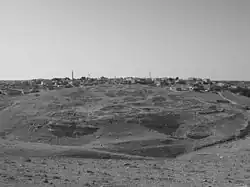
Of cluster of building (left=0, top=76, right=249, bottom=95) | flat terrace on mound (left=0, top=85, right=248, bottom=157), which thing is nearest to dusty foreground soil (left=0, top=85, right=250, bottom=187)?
flat terrace on mound (left=0, top=85, right=248, bottom=157)

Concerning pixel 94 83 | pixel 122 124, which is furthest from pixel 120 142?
pixel 94 83

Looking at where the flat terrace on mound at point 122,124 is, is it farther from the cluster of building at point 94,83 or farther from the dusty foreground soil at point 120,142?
the cluster of building at point 94,83

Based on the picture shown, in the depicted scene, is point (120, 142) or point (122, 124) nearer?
point (120, 142)

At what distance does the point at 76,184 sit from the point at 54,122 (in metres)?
15.4

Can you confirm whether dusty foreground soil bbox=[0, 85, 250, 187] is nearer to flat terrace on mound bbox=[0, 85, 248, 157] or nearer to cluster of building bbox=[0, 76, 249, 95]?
flat terrace on mound bbox=[0, 85, 248, 157]

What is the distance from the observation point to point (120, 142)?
19672 millimetres

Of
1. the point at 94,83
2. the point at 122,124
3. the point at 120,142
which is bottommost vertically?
the point at 120,142

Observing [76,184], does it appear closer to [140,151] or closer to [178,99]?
[140,151]

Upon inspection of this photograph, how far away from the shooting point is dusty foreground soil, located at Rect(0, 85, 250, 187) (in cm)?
1030

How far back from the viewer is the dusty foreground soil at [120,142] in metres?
10.3

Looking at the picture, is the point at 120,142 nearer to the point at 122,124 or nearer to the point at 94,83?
the point at 122,124

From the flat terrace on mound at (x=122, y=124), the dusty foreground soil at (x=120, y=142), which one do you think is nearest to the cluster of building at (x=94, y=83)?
the dusty foreground soil at (x=120, y=142)

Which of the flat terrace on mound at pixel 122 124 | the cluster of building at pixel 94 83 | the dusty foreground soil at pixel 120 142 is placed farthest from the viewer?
the cluster of building at pixel 94 83

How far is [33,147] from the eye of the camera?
15570 millimetres
